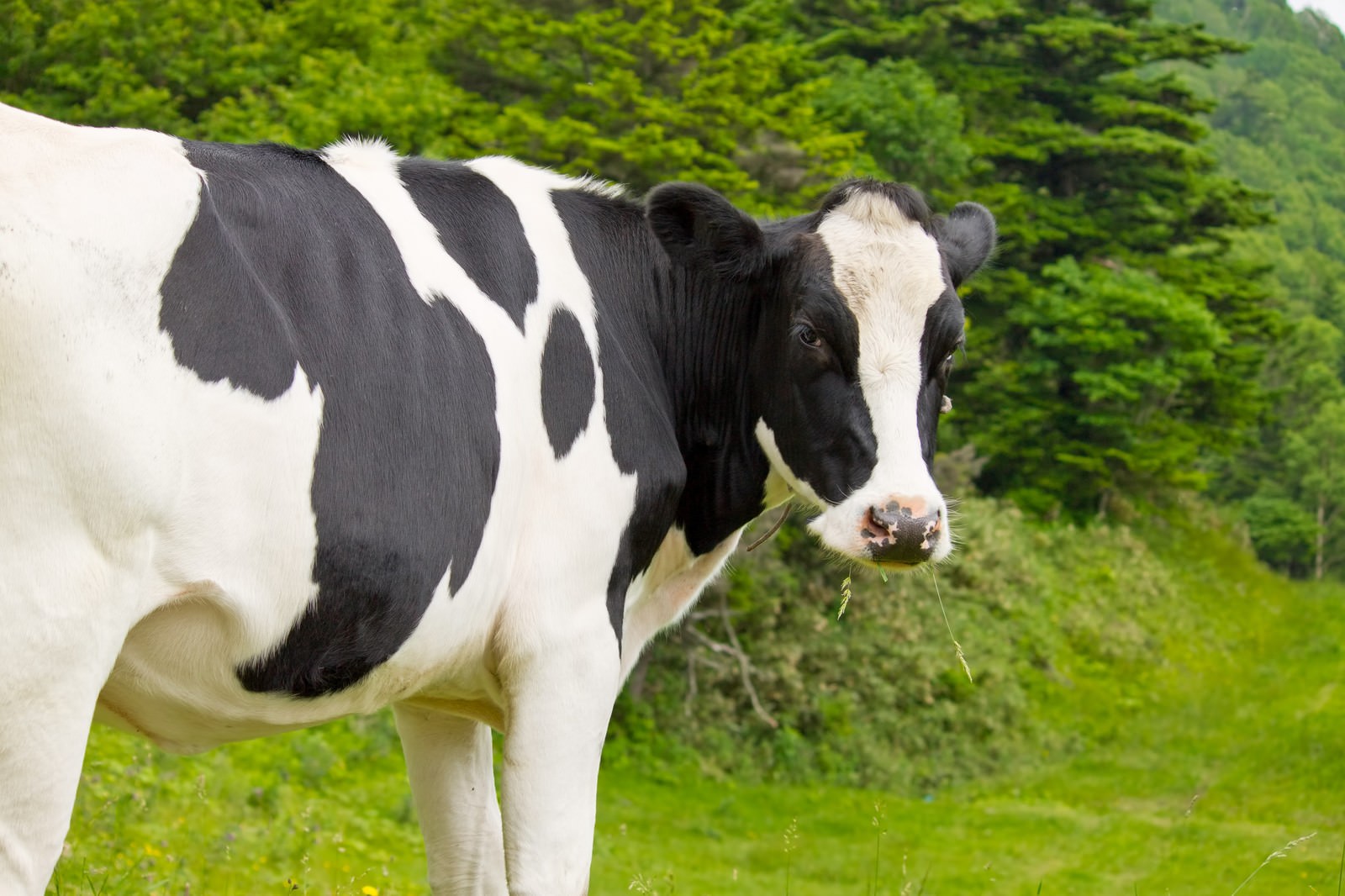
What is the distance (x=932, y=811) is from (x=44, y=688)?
15.9 meters

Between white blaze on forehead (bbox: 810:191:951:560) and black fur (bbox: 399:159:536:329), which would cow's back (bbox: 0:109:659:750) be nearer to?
black fur (bbox: 399:159:536:329)

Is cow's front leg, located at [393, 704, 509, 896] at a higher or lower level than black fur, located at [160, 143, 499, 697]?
lower

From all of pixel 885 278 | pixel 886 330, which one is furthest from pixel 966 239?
pixel 886 330

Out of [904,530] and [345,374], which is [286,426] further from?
[904,530]

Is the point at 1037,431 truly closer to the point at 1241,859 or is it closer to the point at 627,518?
the point at 1241,859

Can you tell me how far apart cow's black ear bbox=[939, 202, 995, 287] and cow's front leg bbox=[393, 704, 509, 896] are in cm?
206

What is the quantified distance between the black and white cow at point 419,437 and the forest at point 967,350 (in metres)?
1.32

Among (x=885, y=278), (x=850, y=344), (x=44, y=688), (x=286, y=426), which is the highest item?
(x=885, y=278)

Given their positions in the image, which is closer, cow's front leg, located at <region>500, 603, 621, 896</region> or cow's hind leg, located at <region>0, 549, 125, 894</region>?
Result: cow's hind leg, located at <region>0, 549, 125, 894</region>

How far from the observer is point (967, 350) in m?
27.5

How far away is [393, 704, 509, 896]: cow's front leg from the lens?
14.1 ft

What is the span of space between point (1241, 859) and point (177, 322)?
49.5 ft

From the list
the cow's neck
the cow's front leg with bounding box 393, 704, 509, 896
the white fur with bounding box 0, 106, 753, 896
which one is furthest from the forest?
the white fur with bounding box 0, 106, 753, 896

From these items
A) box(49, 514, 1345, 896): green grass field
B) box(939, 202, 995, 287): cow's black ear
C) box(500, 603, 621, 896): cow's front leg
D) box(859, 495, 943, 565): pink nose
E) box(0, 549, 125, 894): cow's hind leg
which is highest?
box(939, 202, 995, 287): cow's black ear
